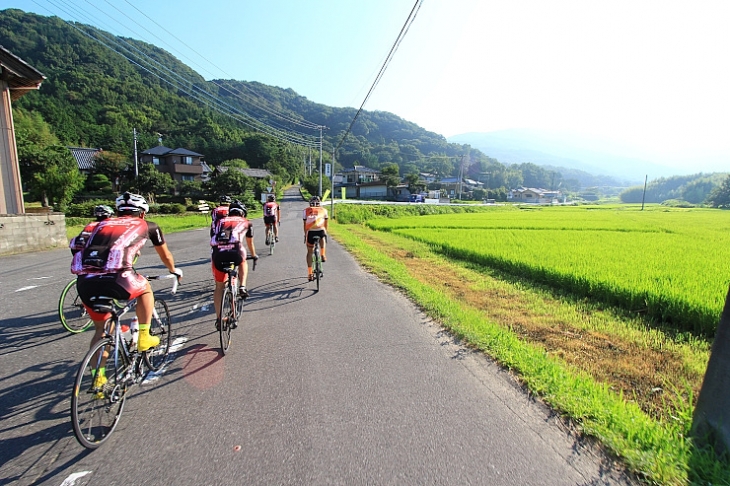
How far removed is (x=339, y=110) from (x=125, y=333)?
386 feet

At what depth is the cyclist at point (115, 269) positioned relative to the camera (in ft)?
8.34

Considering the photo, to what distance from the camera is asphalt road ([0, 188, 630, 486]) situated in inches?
84.3

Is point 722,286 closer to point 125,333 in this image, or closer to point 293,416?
point 293,416

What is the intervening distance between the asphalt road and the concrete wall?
740 centimetres

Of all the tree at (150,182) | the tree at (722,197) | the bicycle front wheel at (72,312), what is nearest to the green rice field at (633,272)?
the bicycle front wheel at (72,312)

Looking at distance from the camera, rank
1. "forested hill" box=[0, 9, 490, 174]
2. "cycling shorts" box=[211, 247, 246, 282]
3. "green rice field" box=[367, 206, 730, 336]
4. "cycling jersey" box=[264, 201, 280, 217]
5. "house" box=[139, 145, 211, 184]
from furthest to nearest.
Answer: "forested hill" box=[0, 9, 490, 174], "house" box=[139, 145, 211, 184], "cycling jersey" box=[264, 201, 280, 217], "green rice field" box=[367, 206, 730, 336], "cycling shorts" box=[211, 247, 246, 282]

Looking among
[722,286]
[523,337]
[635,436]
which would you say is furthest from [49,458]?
[722,286]

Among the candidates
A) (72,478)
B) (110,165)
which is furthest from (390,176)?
(72,478)

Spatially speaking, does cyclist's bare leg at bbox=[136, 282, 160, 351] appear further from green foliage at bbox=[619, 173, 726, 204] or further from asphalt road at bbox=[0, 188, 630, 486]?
green foliage at bbox=[619, 173, 726, 204]

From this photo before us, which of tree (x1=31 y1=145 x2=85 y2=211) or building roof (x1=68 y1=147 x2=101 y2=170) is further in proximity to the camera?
building roof (x1=68 y1=147 x2=101 y2=170)

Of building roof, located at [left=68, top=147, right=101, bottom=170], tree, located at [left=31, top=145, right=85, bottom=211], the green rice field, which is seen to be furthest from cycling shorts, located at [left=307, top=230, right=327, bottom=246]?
building roof, located at [left=68, top=147, right=101, bottom=170]

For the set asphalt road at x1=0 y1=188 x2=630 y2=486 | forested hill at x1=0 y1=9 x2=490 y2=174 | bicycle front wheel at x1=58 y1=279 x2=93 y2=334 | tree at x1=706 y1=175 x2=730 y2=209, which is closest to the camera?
asphalt road at x1=0 y1=188 x2=630 y2=486

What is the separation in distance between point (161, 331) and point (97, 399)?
1124mm

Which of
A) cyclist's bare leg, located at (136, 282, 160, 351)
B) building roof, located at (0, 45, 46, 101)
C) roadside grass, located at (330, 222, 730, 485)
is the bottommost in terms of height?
roadside grass, located at (330, 222, 730, 485)
